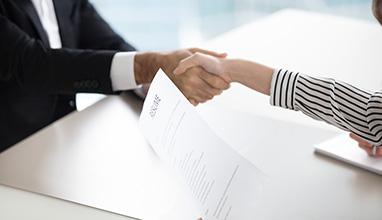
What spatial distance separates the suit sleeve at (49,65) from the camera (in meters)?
1.30

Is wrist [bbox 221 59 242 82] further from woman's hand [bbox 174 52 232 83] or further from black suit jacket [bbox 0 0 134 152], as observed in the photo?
black suit jacket [bbox 0 0 134 152]

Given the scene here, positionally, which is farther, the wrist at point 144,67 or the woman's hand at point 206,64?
the wrist at point 144,67

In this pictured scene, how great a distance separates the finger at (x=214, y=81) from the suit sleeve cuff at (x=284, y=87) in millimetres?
145

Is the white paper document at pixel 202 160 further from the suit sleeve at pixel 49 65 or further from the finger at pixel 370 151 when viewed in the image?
the suit sleeve at pixel 49 65

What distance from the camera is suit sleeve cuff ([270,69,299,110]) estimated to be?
1031 mm

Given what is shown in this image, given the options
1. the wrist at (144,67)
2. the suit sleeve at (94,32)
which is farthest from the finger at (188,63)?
the suit sleeve at (94,32)

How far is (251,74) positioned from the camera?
1089mm

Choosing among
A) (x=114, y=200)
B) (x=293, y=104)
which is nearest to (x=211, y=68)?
(x=293, y=104)

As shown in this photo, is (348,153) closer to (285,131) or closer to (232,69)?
(285,131)

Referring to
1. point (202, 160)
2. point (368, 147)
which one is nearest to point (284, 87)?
point (368, 147)

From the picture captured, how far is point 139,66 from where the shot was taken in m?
1.31

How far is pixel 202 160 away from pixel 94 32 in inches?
34.3

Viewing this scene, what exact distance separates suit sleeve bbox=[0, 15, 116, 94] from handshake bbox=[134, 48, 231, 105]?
0.09 metres

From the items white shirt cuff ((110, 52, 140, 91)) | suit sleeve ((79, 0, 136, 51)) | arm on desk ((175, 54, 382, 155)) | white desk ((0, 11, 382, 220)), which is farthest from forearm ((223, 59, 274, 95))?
suit sleeve ((79, 0, 136, 51))
